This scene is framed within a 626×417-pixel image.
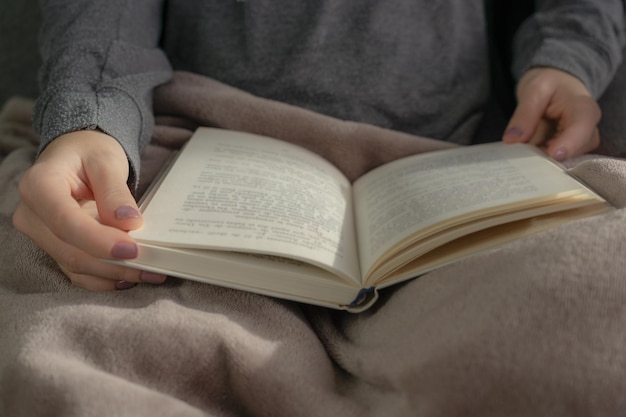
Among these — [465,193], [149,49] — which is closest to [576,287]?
[465,193]

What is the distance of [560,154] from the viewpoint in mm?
676

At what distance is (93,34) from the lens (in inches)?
28.2

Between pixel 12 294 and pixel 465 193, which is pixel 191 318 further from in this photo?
pixel 465 193

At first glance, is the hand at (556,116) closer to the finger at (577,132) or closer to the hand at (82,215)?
the finger at (577,132)

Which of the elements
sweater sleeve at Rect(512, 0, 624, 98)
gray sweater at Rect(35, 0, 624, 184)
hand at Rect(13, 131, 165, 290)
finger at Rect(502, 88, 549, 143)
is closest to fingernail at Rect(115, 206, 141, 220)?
hand at Rect(13, 131, 165, 290)

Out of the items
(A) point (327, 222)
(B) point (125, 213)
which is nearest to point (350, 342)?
(A) point (327, 222)

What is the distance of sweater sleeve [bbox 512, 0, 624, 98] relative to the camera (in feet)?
2.59

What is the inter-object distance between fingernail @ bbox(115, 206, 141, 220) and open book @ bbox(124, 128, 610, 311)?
0.01m

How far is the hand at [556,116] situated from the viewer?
694 mm

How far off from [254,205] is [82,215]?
0.15 metres

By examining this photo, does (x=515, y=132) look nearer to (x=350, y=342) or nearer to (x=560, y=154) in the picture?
(x=560, y=154)

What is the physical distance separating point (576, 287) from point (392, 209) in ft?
0.70

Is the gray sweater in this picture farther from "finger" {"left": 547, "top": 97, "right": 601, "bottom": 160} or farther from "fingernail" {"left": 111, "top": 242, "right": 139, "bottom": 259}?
"fingernail" {"left": 111, "top": 242, "right": 139, "bottom": 259}

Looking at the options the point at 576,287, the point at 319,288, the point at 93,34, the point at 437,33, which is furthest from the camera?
the point at 437,33
